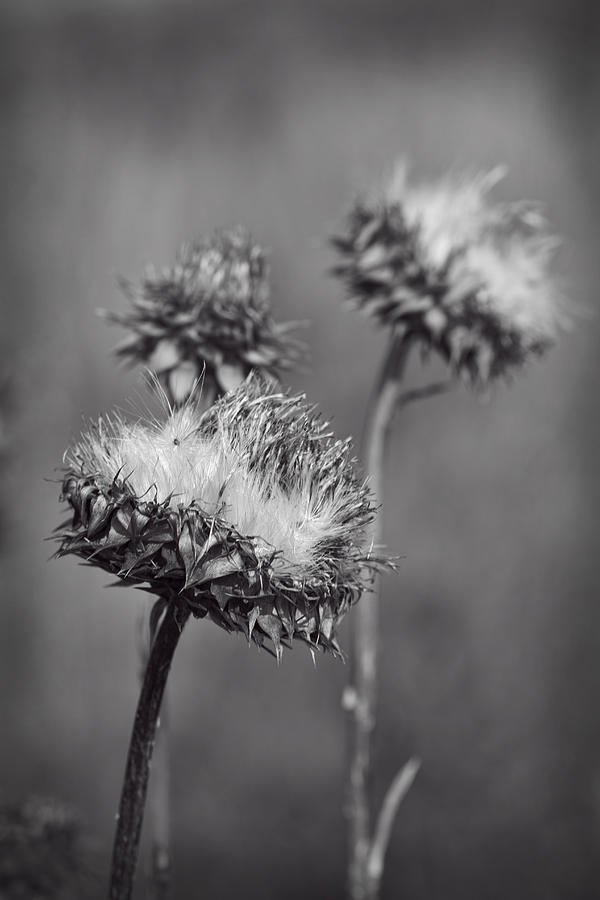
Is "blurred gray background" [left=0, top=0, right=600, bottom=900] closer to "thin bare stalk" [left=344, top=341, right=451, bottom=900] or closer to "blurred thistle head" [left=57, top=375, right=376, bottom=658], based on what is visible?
"thin bare stalk" [left=344, top=341, right=451, bottom=900]

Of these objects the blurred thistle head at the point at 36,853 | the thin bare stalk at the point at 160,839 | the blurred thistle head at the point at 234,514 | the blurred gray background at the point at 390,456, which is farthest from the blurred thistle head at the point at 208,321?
the blurred gray background at the point at 390,456

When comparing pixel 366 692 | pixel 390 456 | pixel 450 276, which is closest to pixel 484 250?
pixel 450 276

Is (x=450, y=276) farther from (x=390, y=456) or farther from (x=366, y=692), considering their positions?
(x=390, y=456)

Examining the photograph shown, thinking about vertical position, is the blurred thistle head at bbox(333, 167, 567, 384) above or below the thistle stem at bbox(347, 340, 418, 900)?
above

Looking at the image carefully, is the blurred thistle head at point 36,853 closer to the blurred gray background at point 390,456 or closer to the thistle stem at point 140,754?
the thistle stem at point 140,754

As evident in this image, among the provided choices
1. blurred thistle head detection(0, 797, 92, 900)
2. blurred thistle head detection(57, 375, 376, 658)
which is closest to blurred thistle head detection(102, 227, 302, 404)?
blurred thistle head detection(57, 375, 376, 658)

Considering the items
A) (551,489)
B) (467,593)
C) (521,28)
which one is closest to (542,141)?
(521,28)
